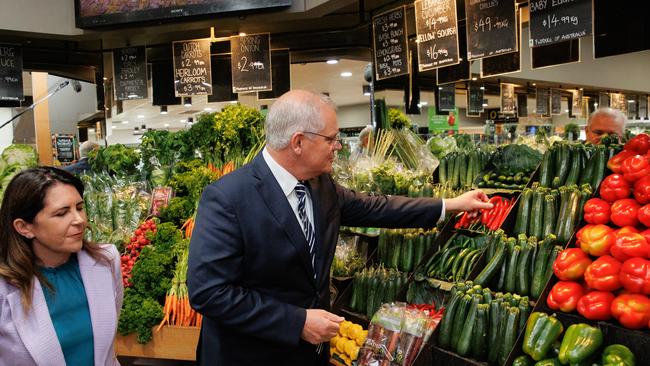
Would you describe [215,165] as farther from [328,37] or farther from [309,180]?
[328,37]

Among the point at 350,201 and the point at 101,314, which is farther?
the point at 350,201

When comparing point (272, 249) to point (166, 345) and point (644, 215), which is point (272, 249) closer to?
point (644, 215)

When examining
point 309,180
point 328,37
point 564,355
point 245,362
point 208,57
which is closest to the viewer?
point 564,355

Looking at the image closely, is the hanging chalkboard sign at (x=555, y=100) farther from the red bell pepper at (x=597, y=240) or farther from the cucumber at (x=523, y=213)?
the red bell pepper at (x=597, y=240)

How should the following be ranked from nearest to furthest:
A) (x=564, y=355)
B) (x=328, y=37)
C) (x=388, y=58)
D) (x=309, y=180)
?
(x=564, y=355)
(x=309, y=180)
(x=388, y=58)
(x=328, y=37)

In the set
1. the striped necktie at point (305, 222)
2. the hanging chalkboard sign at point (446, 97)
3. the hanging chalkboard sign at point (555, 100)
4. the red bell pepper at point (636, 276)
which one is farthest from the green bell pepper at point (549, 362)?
the hanging chalkboard sign at point (555, 100)

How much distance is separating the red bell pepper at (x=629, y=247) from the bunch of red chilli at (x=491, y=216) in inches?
27.0

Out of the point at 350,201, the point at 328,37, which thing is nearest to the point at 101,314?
the point at 350,201

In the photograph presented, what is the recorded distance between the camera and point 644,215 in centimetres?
229

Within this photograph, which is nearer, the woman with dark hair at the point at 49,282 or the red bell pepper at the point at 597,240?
the woman with dark hair at the point at 49,282

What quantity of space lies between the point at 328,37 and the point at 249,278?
596 cm

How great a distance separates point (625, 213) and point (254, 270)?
1631mm

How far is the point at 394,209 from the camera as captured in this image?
2.89m

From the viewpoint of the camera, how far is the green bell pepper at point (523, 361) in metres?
2.29
